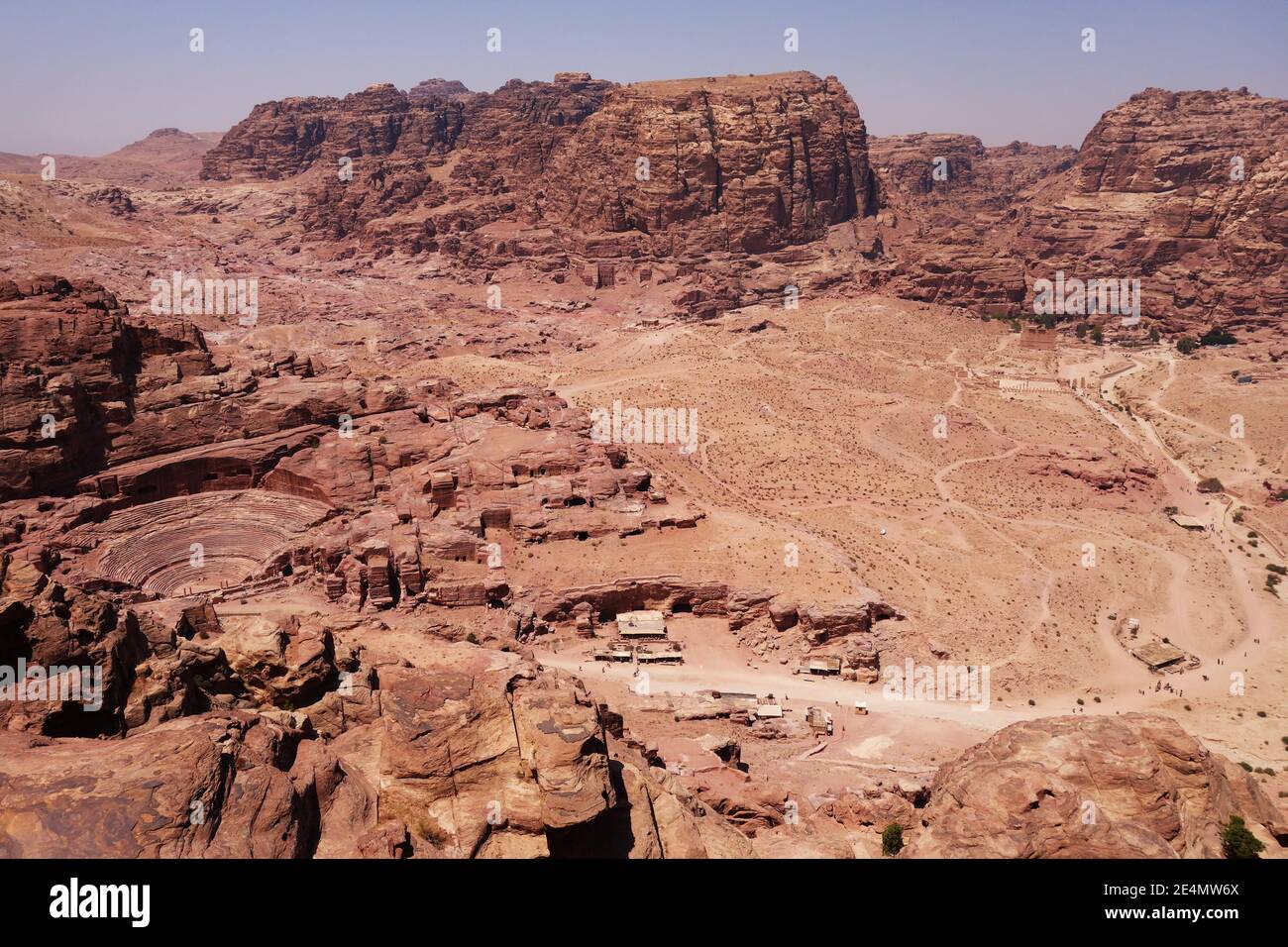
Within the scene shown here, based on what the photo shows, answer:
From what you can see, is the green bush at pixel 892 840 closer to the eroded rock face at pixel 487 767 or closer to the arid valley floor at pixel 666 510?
the arid valley floor at pixel 666 510

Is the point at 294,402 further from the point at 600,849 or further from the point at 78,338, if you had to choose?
the point at 600,849

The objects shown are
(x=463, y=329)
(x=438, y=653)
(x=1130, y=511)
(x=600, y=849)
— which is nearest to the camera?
(x=600, y=849)

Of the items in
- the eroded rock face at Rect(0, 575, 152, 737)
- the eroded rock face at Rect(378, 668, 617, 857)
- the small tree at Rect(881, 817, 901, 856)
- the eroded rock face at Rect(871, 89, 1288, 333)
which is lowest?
the small tree at Rect(881, 817, 901, 856)

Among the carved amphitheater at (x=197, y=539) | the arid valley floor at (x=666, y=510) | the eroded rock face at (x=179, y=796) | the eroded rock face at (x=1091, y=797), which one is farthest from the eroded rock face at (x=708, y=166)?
the eroded rock face at (x=179, y=796)

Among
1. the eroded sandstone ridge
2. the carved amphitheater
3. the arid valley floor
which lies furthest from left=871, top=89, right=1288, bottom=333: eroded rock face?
the carved amphitheater

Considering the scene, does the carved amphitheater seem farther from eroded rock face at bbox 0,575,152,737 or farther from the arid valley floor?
eroded rock face at bbox 0,575,152,737
